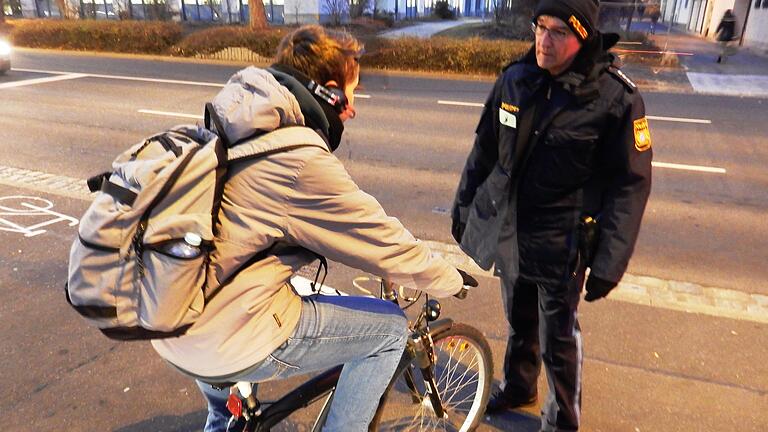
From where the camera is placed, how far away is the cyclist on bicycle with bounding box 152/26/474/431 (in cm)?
162

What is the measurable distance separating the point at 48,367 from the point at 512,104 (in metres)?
2.92

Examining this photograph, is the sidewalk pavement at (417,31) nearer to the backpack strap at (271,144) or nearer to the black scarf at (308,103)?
the black scarf at (308,103)

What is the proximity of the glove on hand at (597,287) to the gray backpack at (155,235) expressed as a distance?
4.74 ft

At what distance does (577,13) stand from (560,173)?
0.63 m

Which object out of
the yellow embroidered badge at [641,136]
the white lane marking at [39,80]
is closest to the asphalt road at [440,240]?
the yellow embroidered badge at [641,136]

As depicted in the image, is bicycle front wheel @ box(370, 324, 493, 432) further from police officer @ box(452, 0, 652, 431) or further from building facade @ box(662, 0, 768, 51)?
building facade @ box(662, 0, 768, 51)

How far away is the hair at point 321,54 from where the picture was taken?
5.97 feet

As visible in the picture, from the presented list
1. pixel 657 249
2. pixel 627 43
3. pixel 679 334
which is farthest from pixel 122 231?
pixel 627 43

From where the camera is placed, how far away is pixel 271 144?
1.60 metres

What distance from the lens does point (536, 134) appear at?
244cm

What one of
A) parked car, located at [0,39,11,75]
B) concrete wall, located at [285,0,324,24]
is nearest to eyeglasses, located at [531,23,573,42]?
parked car, located at [0,39,11,75]

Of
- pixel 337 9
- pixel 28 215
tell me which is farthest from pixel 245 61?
pixel 28 215

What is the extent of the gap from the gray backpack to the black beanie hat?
1.17m

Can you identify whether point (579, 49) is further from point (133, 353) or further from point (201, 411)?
point (133, 353)
